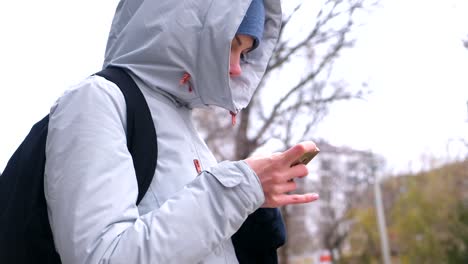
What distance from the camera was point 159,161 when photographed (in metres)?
1.19

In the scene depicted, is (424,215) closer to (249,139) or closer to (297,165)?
(249,139)

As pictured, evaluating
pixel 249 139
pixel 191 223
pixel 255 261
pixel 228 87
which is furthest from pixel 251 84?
pixel 249 139

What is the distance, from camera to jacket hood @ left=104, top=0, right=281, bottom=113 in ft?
4.13

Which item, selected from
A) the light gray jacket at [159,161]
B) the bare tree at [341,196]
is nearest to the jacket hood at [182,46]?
the light gray jacket at [159,161]

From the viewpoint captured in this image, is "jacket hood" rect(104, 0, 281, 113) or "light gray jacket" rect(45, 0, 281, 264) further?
"jacket hood" rect(104, 0, 281, 113)

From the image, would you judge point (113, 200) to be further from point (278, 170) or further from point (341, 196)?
point (341, 196)

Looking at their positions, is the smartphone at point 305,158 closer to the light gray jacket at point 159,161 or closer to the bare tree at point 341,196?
the light gray jacket at point 159,161

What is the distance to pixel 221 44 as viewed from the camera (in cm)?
129

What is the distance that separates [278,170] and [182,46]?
38 cm

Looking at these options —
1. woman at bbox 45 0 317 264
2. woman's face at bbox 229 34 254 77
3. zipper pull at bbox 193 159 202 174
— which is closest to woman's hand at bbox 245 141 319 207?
woman at bbox 45 0 317 264

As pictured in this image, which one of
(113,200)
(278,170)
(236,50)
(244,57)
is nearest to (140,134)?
(113,200)

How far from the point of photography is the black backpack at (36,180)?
1.03 m

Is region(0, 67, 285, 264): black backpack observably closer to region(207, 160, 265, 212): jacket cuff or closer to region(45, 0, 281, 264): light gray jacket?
region(45, 0, 281, 264): light gray jacket

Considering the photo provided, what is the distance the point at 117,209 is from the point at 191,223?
0.14 m
